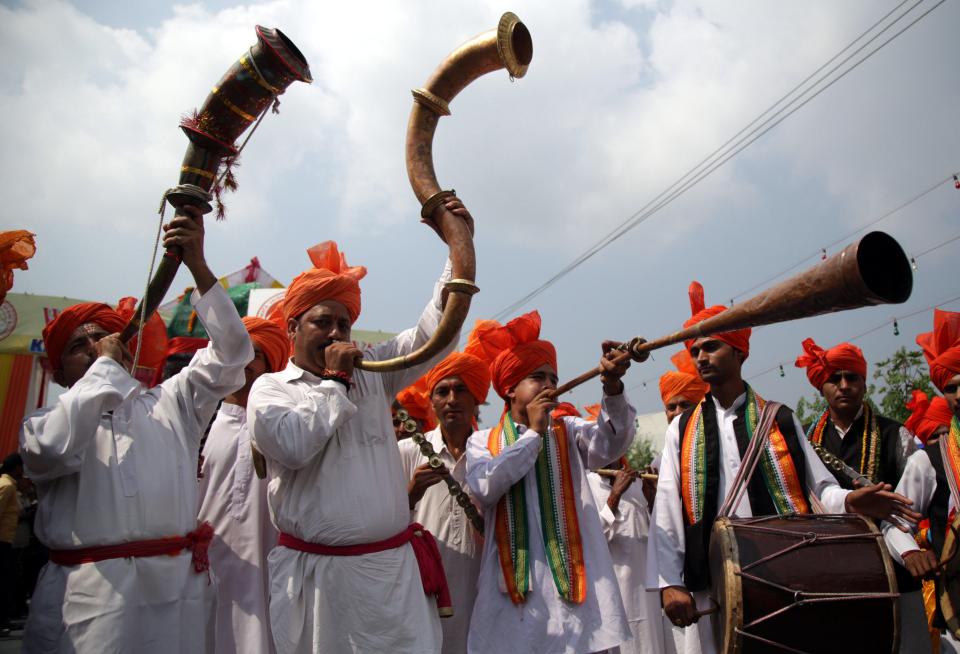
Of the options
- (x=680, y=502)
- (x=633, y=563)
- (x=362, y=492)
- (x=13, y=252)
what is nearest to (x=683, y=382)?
(x=633, y=563)

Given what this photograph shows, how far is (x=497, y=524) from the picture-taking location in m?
4.03

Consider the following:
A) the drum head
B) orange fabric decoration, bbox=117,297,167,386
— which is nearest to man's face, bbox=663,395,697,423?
the drum head

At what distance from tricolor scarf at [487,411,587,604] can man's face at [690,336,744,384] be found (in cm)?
86

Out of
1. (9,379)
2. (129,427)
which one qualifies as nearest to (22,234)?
(129,427)

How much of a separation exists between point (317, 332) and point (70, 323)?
1.22 m

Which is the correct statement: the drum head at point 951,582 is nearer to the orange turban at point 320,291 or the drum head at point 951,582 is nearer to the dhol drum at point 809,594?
the dhol drum at point 809,594

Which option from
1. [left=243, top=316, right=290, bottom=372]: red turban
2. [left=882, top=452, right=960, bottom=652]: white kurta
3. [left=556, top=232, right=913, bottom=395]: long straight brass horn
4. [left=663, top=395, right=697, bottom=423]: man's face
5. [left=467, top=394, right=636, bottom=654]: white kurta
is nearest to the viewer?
[left=556, top=232, right=913, bottom=395]: long straight brass horn

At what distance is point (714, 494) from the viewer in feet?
12.6

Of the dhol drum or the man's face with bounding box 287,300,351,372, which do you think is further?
the man's face with bounding box 287,300,351,372

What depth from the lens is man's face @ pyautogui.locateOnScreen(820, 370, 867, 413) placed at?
5.95m

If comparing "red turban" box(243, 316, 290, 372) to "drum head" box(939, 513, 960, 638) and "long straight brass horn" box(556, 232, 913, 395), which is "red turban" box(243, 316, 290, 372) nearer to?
"long straight brass horn" box(556, 232, 913, 395)

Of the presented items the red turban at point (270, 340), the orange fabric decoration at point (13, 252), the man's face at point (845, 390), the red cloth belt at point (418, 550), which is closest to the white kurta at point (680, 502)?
the red cloth belt at point (418, 550)

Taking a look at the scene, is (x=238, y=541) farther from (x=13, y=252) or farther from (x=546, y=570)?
(x=13, y=252)

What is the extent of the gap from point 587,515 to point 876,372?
14.2 metres
